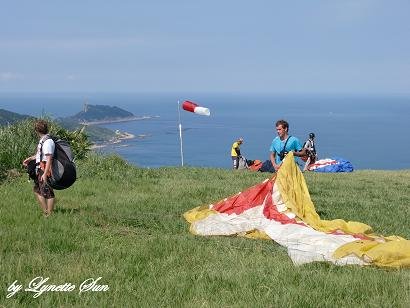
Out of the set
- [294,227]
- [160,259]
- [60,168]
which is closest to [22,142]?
[60,168]

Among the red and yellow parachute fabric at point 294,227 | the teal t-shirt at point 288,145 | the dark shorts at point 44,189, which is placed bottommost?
the red and yellow parachute fabric at point 294,227

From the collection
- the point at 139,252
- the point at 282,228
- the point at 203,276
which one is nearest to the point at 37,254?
the point at 139,252

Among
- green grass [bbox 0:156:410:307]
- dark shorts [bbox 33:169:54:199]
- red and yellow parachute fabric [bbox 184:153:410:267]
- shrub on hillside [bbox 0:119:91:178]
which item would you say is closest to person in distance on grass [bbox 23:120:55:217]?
dark shorts [bbox 33:169:54:199]

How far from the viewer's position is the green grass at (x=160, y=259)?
5748mm

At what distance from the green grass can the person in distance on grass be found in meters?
0.28

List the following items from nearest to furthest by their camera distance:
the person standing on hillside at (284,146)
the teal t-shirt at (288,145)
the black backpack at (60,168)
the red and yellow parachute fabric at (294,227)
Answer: the red and yellow parachute fabric at (294,227), the black backpack at (60,168), the person standing on hillside at (284,146), the teal t-shirt at (288,145)

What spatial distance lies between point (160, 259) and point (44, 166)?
400cm

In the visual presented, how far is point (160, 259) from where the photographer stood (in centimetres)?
766

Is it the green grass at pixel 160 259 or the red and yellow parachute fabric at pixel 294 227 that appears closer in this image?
the green grass at pixel 160 259

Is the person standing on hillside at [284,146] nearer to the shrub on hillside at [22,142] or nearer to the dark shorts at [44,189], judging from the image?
the dark shorts at [44,189]

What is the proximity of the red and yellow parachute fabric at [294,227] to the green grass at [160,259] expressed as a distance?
0.34 m

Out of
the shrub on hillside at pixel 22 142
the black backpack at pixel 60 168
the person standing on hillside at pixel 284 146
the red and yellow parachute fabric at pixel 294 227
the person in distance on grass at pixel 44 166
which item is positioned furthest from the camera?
the shrub on hillside at pixel 22 142

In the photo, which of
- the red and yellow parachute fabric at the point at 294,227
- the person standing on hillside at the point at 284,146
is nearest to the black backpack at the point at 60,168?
the red and yellow parachute fabric at the point at 294,227

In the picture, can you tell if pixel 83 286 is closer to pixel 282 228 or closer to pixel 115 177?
pixel 282 228
